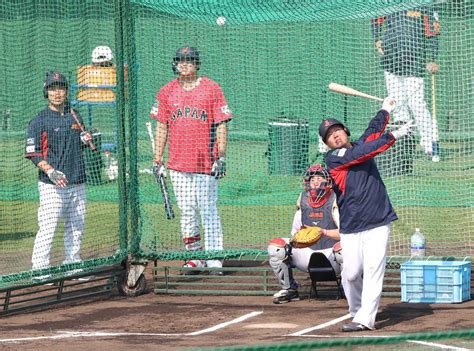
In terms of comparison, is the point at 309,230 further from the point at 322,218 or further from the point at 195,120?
the point at 195,120

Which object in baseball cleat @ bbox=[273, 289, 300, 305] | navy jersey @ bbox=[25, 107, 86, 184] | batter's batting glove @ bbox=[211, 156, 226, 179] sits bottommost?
baseball cleat @ bbox=[273, 289, 300, 305]

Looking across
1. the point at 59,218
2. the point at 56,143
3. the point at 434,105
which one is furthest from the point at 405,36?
the point at 59,218

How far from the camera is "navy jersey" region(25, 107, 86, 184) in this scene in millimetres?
11055

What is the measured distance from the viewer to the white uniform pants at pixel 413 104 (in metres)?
11.7

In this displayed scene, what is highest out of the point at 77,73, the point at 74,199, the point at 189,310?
the point at 77,73

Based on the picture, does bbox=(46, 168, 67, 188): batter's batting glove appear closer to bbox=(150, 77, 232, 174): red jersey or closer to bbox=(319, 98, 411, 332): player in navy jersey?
bbox=(150, 77, 232, 174): red jersey

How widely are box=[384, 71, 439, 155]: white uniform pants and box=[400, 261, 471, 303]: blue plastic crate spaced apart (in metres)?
2.15

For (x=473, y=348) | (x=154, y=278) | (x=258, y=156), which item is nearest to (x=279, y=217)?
(x=258, y=156)

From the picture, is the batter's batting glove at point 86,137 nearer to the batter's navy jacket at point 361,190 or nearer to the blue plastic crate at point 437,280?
the batter's navy jacket at point 361,190

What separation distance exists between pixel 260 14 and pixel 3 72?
2863 mm

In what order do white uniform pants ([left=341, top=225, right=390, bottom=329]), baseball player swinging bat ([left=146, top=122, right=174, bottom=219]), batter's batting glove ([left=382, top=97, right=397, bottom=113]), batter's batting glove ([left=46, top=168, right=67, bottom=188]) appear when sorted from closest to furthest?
white uniform pants ([left=341, top=225, right=390, bottom=329]) → batter's batting glove ([left=382, top=97, right=397, bottom=113]) → batter's batting glove ([left=46, top=168, right=67, bottom=188]) → baseball player swinging bat ([left=146, top=122, right=174, bottom=219])

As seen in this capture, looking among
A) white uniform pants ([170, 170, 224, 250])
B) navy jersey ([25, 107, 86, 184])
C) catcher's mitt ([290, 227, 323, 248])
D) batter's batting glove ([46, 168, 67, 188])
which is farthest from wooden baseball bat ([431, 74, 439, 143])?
batter's batting glove ([46, 168, 67, 188])

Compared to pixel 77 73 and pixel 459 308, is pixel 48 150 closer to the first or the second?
pixel 77 73

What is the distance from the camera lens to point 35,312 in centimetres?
1045
